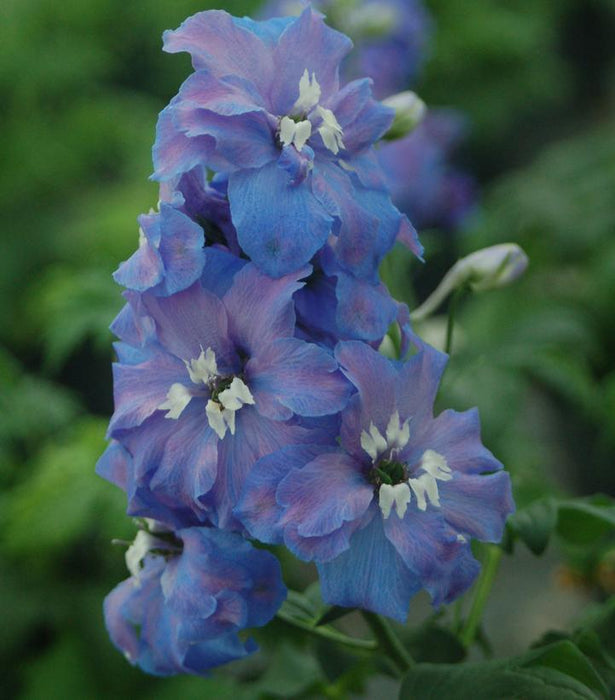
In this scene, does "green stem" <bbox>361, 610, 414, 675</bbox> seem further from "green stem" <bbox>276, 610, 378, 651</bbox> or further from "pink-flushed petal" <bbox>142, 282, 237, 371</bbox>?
"pink-flushed petal" <bbox>142, 282, 237, 371</bbox>

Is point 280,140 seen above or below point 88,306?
above

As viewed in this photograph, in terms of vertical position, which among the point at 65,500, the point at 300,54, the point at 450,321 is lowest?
the point at 65,500

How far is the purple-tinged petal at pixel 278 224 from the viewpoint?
579 mm

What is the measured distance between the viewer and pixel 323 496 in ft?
1.92

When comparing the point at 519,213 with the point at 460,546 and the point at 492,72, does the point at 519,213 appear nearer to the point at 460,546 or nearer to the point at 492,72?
the point at 460,546

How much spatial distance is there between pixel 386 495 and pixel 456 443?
6 cm

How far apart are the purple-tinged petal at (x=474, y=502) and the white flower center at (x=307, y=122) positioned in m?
0.21

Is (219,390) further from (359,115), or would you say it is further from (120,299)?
(120,299)

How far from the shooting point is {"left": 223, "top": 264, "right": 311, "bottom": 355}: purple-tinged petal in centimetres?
59

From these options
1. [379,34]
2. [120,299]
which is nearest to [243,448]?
[120,299]

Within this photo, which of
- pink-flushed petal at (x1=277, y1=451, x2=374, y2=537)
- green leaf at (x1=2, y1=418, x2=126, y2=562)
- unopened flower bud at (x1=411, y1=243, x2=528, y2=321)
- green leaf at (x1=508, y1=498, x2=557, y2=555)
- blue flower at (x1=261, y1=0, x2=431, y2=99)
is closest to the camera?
pink-flushed petal at (x1=277, y1=451, x2=374, y2=537)

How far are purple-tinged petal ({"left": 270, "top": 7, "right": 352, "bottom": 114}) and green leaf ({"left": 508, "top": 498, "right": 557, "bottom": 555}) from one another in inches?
12.5

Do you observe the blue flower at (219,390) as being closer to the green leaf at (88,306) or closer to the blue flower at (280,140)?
the blue flower at (280,140)

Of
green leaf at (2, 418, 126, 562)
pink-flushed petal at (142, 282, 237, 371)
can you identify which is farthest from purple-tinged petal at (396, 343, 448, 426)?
green leaf at (2, 418, 126, 562)
